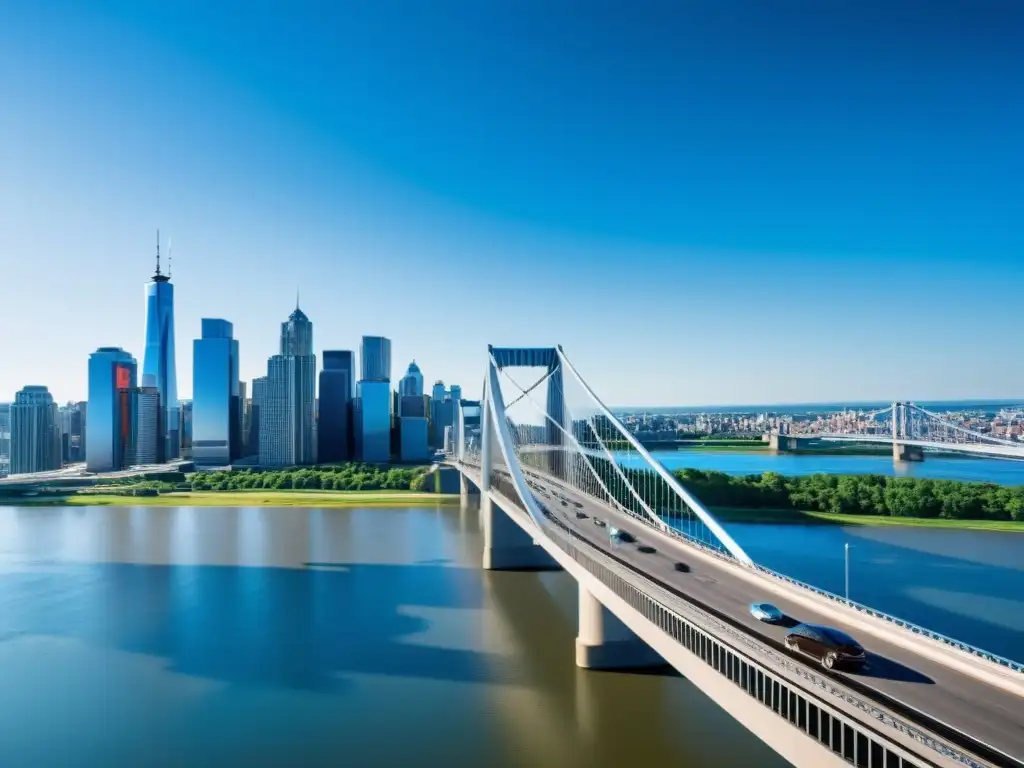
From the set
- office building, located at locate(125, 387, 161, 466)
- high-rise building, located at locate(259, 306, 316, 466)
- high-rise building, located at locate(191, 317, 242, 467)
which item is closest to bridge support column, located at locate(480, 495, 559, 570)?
high-rise building, located at locate(259, 306, 316, 466)

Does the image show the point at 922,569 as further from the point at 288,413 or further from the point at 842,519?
the point at 288,413

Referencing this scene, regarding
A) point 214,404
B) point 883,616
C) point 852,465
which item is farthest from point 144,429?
point 883,616

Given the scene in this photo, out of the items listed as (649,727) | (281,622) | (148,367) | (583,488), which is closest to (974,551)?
(583,488)

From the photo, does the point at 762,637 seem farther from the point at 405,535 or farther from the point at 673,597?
the point at 405,535

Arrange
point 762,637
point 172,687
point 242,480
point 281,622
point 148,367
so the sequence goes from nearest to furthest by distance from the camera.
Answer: point 762,637
point 172,687
point 281,622
point 242,480
point 148,367

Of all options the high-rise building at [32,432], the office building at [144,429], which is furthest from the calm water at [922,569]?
the high-rise building at [32,432]

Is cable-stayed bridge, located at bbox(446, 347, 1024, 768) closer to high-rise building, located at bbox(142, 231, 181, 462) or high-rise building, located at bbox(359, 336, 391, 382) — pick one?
high-rise building, located at bbox(142, 231, 181, 462)

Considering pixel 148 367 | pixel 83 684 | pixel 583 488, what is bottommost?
pixel 83 684
